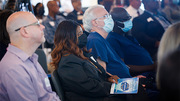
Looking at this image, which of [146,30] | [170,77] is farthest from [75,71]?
[146,30]

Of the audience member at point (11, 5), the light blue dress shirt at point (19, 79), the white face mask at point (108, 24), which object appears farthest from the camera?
the audience member at point (11, 5)

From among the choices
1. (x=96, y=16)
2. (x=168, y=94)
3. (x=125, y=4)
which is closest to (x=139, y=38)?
(x=125, y=4)

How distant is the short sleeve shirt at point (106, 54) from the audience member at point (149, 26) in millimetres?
828

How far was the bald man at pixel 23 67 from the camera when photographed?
1.60m

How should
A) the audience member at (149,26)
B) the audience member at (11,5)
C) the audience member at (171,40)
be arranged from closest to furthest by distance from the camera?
1. the audience member at (171,40)
2. the audience member at (149,26)
3. the audience member at (11,5)

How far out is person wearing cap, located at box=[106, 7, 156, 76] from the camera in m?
2.88

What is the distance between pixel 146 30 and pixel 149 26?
79mm

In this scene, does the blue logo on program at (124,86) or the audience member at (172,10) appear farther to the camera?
the audience member at (172,10)

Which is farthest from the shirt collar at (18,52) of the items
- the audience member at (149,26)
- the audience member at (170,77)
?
the audience member at (149,26)

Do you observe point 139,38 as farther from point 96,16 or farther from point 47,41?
point 47,41

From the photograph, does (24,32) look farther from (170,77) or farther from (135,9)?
(135,9)

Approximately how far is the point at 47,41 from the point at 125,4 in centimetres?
207

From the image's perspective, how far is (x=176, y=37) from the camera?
947mm

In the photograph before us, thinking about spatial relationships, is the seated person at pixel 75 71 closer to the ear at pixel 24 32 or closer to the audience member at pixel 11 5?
the ear at pixel 24 32
